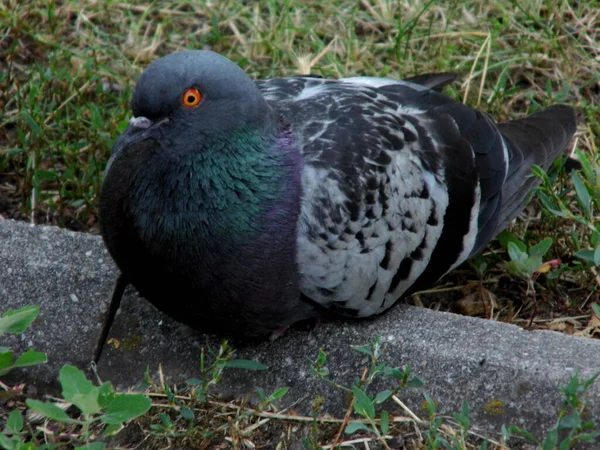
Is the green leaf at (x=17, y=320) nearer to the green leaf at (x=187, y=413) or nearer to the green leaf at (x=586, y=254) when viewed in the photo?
the green leaf at (x=187, y=413)

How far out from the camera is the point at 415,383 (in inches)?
125

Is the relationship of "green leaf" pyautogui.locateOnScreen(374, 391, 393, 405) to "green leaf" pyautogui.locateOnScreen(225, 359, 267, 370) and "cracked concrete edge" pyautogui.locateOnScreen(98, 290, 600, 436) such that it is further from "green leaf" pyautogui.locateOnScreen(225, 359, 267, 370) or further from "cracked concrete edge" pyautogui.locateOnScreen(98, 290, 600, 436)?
"green leaf" pyautogui.locateOnScreen(225, 359, 267, 370)

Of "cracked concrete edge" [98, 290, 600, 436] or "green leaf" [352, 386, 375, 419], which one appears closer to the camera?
"green leaf" [352, 386, 375, 419]

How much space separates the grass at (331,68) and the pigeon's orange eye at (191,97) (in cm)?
145

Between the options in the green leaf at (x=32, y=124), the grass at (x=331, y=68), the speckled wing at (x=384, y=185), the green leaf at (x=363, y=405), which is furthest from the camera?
the green leaf at (x=32, y=124)

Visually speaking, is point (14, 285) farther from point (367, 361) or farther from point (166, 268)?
point (367, 361)

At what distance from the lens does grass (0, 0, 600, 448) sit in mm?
4359

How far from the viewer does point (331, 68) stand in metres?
5.28

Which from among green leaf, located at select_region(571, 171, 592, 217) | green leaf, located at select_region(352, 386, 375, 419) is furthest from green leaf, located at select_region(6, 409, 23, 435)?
green leaf, located at select_region(571, 171, 592, 217)

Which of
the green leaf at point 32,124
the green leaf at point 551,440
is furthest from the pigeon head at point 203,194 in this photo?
the green leaf at point 32,124

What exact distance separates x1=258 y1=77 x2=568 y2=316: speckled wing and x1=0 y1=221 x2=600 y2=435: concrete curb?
218mm

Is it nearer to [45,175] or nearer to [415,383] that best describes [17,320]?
[415,383]

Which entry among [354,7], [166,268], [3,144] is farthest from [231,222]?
[354,7]

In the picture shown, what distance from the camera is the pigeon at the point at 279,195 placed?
328 cm
